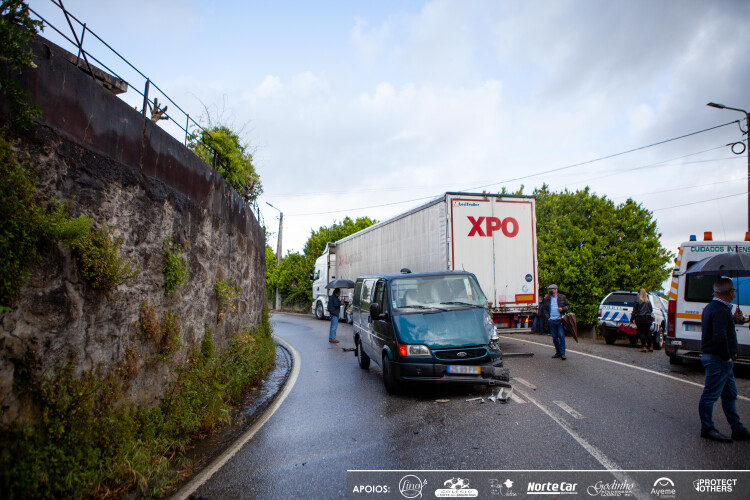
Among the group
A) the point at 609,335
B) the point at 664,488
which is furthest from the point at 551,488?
the point at 609,335

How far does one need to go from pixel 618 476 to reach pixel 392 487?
1.87m

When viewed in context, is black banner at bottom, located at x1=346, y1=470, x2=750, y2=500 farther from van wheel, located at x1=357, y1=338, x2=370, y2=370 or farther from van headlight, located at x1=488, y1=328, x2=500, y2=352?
van wheel, located at x1=357, y1=338, x2=370, y2=370

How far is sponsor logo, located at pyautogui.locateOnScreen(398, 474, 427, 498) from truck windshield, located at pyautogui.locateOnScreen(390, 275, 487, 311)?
3.67 meters

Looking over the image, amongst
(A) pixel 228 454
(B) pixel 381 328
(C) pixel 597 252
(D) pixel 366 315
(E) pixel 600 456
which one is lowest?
(A) pixel 228 454

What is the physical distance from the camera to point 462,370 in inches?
263

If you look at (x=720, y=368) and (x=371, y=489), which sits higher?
(x=720, y=368)

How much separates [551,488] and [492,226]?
29.1 ft

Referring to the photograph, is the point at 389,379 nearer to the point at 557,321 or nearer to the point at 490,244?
the point at 557,321

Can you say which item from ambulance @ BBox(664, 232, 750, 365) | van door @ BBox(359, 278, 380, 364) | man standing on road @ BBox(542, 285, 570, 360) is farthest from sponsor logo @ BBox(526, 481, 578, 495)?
man standing on road @ BBox(542, 285, 570, 360)

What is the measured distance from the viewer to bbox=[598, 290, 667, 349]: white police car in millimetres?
14258

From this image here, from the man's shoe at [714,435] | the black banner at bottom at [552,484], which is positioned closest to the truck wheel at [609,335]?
the man's shoe at [714,435]

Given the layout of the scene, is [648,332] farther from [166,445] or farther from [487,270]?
[166,445]

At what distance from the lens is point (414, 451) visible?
464cm

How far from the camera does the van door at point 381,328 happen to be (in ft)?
24.3
